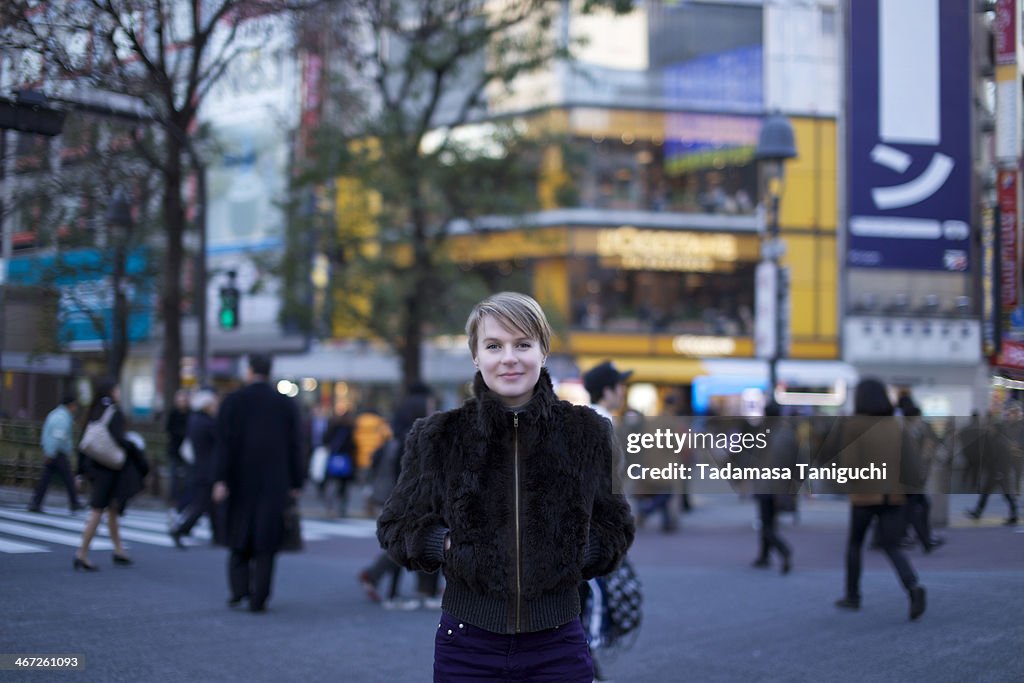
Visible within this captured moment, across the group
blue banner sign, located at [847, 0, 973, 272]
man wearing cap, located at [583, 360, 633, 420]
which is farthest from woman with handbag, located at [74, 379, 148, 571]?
blue banner sign, located at [847, 0, 973, 272]

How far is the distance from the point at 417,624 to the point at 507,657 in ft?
17.3

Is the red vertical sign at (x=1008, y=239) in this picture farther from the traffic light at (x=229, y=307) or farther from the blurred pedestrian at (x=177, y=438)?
the traffic light at (x=229, y=307)

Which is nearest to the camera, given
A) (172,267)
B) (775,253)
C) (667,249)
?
(172,267)

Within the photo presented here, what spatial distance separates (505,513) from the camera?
3.30m

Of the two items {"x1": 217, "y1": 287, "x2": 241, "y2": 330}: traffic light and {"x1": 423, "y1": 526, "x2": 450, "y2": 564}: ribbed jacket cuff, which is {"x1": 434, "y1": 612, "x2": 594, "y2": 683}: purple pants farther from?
{"x1": 217, "y1": 287, "x2": 241, "y2": 330}: traffic light

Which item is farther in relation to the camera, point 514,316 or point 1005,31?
point 1005,31

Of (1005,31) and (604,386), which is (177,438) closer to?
(604,386)

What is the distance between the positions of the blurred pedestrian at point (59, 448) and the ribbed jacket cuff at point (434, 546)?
325 cm

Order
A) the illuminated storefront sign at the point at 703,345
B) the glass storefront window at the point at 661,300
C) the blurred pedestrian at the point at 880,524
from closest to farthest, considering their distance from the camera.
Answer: the blurred pedestrian at the point at 880,524 < the glass storefront window at the point at 661,300 < the illuminated storefront sign at the point at 703,345

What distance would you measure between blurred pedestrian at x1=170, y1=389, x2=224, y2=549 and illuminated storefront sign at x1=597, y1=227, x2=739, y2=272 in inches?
902

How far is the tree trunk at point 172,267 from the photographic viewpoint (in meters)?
14.6

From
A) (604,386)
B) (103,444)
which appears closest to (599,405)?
(604,386)

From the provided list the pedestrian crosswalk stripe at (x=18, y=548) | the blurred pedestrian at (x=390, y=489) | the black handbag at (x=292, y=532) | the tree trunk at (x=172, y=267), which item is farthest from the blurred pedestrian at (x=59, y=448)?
the tree trunk at (x=172, y=267)

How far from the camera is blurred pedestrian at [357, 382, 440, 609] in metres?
9.16
